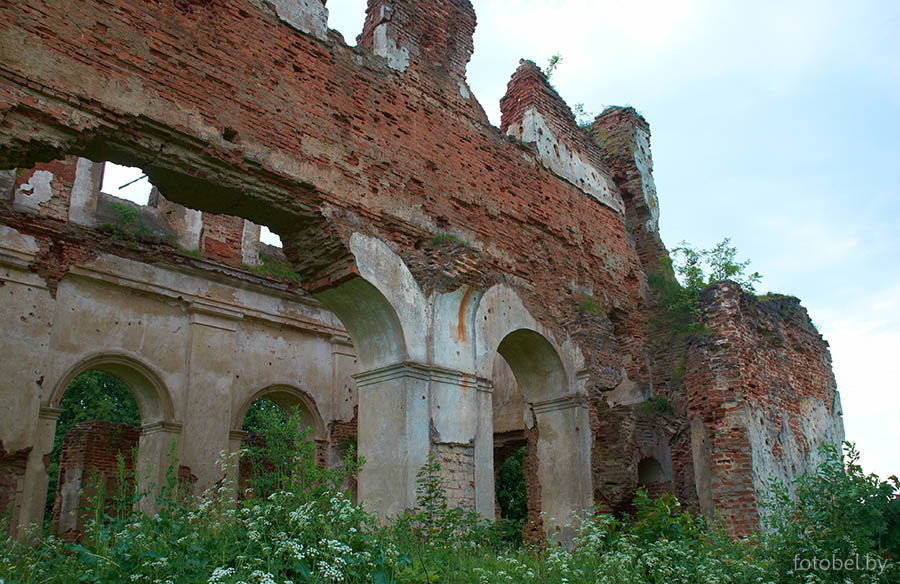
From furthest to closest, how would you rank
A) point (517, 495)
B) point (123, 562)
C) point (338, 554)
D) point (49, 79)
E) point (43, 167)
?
point (517, 495) < point (43, 167) < point (49, 79) < point (338, 554) < point (123, 562)

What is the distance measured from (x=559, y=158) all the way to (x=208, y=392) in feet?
22.0

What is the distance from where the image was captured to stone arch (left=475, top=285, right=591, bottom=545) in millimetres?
8844

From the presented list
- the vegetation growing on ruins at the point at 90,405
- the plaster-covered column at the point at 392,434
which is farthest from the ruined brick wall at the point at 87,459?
the vegetation growing on ruins at the point at 90,405

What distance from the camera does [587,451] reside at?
9141 mm

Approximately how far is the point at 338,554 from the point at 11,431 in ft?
24.3

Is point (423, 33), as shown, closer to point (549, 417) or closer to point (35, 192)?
point (549, 417)

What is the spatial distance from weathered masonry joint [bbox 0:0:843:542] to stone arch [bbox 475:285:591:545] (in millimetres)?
35

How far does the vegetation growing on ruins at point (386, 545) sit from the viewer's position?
4156 millimetres

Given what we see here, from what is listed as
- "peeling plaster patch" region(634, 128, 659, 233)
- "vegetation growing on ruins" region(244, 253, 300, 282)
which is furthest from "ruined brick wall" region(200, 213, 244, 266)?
"peeling plaster patch" region(634, 128, 659, 233)

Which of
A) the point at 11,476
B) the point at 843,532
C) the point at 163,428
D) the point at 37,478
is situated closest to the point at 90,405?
the point at 163,428

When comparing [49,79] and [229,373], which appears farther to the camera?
[229,373]

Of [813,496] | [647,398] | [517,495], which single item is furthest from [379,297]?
[517,495]

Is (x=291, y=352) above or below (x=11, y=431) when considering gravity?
above

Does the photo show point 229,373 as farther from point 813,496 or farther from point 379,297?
point 813,496
